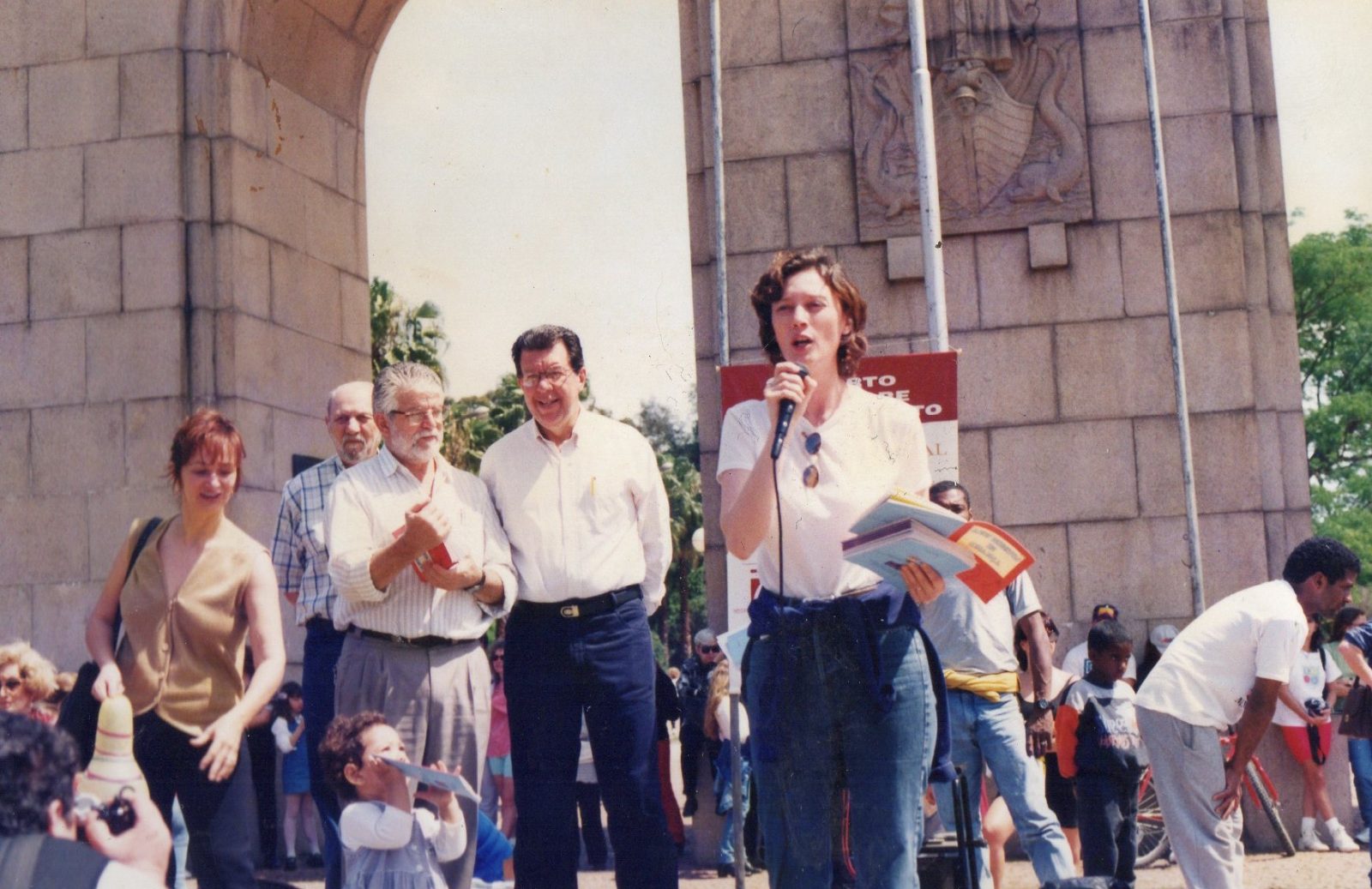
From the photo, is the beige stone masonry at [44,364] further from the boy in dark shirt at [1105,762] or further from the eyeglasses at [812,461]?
the eyeglasses at [812,461]

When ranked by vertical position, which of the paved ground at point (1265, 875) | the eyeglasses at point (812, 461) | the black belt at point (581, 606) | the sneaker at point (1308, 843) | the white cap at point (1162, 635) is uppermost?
the eyeglasses at point (812, 461)

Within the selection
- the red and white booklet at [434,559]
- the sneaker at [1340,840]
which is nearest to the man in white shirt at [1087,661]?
the sneaker at [1340,840]

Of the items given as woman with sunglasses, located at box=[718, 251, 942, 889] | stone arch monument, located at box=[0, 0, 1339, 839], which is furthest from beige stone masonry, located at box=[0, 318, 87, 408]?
woman with sunglasses, located at box=[718, 251, 942, 889]

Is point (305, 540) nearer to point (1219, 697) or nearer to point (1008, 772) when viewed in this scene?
point (1008, 772)

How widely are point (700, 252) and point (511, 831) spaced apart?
5084 millimetres

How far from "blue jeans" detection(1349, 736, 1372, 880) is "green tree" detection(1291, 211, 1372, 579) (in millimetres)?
→ 36012

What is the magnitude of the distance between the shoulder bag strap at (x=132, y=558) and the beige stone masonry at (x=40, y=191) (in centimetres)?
748

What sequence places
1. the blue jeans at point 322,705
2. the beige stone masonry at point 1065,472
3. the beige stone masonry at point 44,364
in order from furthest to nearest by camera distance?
the beige stone masonry at point 44,364, the beige stone masonry at point 1065,472, the blue jeans at point 322,705

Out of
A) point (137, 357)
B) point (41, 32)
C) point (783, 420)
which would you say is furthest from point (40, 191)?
point (783, 420)

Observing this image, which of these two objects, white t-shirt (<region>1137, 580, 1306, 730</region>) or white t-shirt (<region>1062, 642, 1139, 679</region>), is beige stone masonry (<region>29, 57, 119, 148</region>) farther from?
white t-shirt (<region>1137, 580, 1306, 730</region>)

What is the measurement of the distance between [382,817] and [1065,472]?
259 inches

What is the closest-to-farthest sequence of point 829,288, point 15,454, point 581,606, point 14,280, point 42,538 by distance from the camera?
point 829,288
point 581,606
point 42,538
point 15,454
point 14,280

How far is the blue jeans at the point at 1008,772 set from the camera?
7.21m

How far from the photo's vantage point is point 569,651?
5617 millimetres
